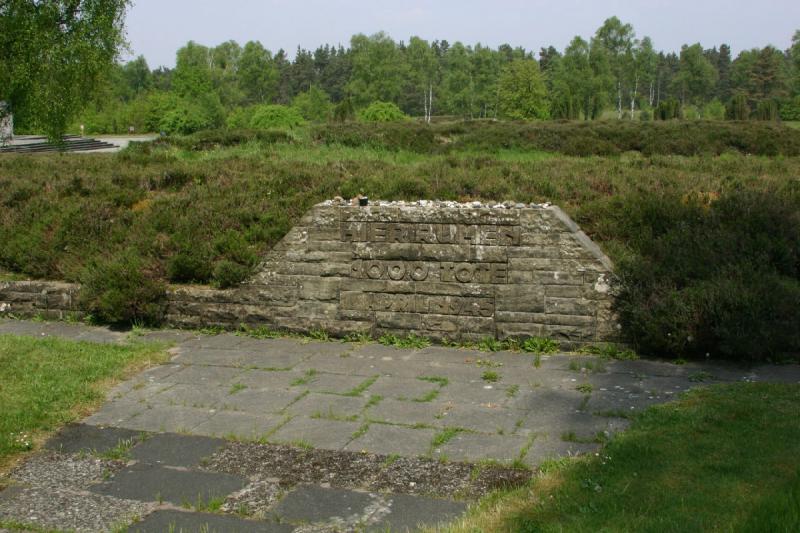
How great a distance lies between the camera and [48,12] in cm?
1798

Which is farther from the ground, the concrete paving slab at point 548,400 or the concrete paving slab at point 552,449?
the concrete paving slab at point 552,449

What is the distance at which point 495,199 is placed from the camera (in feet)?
34.7

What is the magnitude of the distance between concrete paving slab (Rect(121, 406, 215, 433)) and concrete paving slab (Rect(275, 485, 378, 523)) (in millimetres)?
1432

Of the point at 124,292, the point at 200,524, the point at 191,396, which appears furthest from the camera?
the point at 124,292

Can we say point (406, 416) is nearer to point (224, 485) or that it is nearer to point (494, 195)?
point (224, 485)

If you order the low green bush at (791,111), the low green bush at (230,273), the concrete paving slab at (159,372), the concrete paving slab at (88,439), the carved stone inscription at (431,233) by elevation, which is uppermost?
the low green bush at (791,111)

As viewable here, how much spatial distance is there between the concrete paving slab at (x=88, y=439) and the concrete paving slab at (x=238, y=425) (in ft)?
1.50

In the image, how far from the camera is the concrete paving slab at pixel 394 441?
17.1ft

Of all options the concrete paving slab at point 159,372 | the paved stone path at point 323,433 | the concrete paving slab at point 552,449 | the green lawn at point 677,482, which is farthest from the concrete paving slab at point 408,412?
the concrete paving slab at point 159,372

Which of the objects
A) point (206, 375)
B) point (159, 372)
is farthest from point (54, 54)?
point (206, 375)

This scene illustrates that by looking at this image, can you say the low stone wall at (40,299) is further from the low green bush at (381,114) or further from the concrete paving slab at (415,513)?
the low green bush at (381,114)

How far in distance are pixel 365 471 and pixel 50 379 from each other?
320 centimetres

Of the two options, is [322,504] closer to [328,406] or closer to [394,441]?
[394,441]

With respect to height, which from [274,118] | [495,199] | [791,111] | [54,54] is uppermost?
[791,111]
